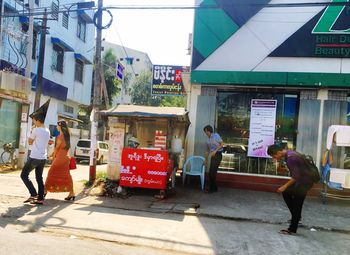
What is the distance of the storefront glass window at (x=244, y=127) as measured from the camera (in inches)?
442

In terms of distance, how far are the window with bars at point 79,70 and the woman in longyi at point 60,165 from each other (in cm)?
1867

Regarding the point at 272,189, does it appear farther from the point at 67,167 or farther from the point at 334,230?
the point at 67,167

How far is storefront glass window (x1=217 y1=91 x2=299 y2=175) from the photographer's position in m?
11.2

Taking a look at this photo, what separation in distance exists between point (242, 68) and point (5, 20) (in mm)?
10953

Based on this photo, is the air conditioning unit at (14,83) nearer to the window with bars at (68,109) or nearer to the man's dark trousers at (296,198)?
the man's dark trousers at (296,198)

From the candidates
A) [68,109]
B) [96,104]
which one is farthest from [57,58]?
[96,104]

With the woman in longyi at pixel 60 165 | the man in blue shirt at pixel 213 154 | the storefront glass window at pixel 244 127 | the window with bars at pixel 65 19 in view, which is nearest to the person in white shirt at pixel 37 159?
the woman in longyi at pixel 60 165

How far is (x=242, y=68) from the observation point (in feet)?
36.7

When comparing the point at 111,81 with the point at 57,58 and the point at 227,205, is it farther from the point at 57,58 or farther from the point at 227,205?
the point at 227,205

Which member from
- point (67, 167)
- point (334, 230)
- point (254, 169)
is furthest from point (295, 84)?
point (67, 167)

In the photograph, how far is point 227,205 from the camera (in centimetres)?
887

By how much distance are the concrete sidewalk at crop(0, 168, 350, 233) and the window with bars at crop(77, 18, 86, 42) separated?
16796 millimetres

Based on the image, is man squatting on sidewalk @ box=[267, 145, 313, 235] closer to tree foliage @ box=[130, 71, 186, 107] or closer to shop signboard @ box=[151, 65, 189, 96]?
shop signboard @ box=[151, 65, 189, 96]

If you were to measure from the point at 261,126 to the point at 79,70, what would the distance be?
18.3 metres
